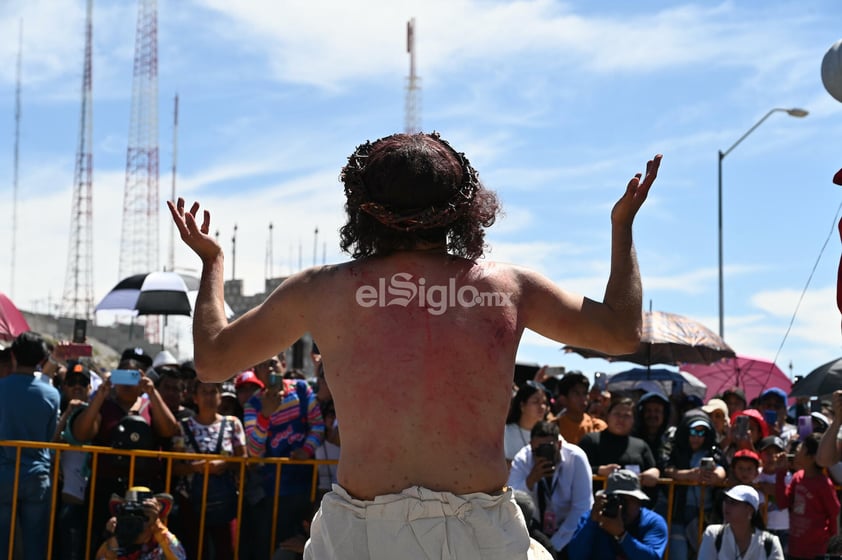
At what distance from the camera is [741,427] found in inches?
349

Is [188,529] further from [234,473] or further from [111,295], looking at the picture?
[111,295]

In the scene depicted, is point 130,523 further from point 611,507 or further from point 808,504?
point 808,504

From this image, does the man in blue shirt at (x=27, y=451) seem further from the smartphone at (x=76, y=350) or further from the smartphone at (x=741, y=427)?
the smartphone at (x=741, y=427)

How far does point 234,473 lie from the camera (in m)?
8.20

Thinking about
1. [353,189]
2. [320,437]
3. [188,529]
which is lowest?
[188,529]

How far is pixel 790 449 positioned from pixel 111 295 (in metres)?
7.72

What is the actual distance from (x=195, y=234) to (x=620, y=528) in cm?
477

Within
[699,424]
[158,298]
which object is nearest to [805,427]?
[699,424]

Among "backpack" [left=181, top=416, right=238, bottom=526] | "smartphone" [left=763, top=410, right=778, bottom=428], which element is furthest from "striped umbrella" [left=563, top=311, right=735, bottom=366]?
"backpack" [left=181, top=416, right=238, bottom=526]

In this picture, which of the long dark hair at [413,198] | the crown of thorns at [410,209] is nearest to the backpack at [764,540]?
the long dark hair at [413,198]

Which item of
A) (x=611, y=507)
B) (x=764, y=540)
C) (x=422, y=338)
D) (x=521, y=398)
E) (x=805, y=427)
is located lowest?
(x=764, y=540)

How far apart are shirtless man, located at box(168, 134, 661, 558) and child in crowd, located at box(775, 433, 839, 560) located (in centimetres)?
586

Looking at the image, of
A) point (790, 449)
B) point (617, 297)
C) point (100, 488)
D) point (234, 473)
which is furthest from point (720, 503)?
point (617, 297)

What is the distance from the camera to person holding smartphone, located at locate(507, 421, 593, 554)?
7590 mm
